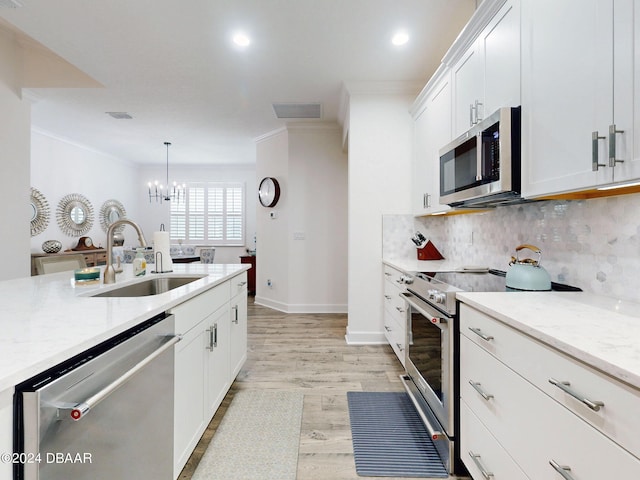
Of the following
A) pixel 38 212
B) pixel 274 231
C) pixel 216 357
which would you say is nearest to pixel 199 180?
pixel 38 212

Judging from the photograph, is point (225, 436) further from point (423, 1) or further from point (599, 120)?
point (423, 1)

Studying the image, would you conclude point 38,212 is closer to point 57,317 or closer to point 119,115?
point 119,115

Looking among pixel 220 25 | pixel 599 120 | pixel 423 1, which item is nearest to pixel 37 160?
pixel 220 25

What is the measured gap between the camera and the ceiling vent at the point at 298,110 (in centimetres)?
394

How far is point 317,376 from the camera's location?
8.39ft

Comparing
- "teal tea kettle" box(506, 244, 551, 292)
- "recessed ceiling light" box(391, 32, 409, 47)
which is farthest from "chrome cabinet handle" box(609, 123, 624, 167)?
"recessed ceiling light" box(391, 32, 409, 47)

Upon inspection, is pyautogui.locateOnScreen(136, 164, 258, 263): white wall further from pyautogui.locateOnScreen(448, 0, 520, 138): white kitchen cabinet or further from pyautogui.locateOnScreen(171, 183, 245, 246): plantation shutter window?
pyautogui.locateOnScreen(448, 0, 520, 138): white kitchen cabinet

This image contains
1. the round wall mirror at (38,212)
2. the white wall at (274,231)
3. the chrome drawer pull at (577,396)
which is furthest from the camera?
the round wall mirror at (38,212)

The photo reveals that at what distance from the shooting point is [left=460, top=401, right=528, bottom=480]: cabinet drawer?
3.50 feet

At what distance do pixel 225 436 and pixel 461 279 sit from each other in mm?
1632

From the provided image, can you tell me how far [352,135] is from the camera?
3.35m

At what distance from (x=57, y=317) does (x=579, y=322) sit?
1.64 meters

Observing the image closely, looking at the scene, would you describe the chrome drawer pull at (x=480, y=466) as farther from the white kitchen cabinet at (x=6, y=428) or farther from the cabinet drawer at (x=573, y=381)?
the white kitchen cabinet at (x=6, y=428)

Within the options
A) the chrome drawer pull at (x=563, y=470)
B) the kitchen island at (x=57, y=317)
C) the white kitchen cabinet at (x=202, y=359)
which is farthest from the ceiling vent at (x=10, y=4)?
the chrome drawer pull at (x=563, y=470)
